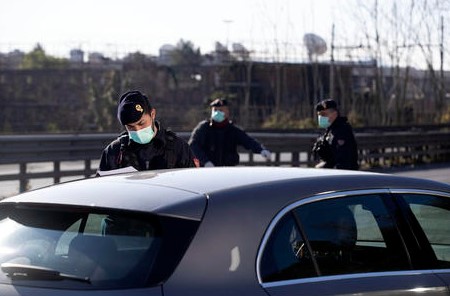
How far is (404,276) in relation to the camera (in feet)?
13.3

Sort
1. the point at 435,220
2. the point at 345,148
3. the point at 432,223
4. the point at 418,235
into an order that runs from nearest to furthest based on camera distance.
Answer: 1. the point at 418,235
2. the point at 432,223
3. the point at 435,220
4. the point at 345,148

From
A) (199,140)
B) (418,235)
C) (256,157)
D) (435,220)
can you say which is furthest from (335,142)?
(256,157)

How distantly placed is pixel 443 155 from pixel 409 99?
88.0ft

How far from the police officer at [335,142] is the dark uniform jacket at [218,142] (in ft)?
2.98

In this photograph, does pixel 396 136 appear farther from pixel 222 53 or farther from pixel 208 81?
pixel 208 81

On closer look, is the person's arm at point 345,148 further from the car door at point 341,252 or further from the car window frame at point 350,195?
the car door at point 341,252

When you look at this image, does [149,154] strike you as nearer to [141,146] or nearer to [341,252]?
[141,146]

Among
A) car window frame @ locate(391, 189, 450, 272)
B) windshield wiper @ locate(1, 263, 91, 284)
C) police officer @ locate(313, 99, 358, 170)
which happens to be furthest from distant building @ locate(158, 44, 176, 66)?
windshield wiper @ locate(1, 263, 91, 284)

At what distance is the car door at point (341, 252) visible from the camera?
3.61m

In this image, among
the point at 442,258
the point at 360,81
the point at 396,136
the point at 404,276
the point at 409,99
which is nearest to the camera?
the point at 404,276

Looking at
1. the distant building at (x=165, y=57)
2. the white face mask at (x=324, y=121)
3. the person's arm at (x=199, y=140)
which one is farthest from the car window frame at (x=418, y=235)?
the distant building at (x=165, y=57)

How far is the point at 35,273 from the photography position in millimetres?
3357

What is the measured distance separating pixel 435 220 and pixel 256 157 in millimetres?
20436

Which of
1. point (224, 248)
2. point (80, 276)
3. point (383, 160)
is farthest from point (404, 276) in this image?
point (383, 160)
